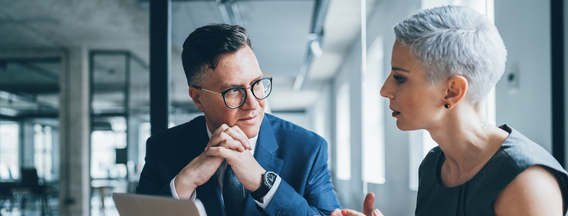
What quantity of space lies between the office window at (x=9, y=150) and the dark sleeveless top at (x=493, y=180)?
4515 millimetres

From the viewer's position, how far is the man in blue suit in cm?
131

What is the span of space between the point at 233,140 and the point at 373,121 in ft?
11.8

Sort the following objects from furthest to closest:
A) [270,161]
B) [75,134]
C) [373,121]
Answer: [75,134] → [373,121] → [270,161]

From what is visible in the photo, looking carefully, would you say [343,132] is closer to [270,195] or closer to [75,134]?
[75,134]

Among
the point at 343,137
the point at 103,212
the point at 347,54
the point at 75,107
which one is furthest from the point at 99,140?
the point at 347,54

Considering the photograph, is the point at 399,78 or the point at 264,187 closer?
the point at 399,78

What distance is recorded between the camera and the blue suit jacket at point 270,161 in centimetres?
145

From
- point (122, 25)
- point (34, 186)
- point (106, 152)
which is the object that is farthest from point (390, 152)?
point (34, 186)

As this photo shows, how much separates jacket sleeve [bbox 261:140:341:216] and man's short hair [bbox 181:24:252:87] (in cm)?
54

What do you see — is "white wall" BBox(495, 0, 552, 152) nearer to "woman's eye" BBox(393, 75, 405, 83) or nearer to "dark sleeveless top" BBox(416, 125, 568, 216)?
"dark sleeveless top" BBox(416, 125, 568, 216)

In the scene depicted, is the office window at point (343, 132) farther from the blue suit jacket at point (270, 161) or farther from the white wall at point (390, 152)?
the blue suit jacket at point (270, 161)

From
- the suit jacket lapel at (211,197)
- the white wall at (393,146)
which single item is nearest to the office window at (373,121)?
the white wall at (393,146)

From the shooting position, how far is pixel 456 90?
39.9 inches

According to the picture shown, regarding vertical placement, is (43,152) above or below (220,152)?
below
